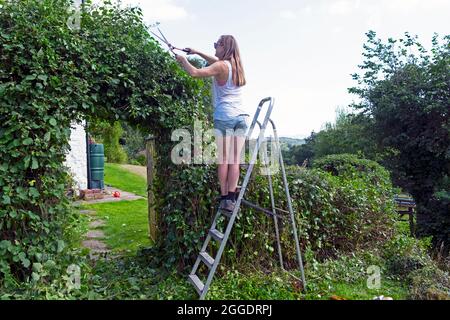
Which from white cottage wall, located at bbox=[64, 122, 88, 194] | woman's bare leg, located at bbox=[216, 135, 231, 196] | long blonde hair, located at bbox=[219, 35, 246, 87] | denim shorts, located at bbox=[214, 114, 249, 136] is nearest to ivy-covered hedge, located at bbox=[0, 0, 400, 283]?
woman's bare leg, located at bbox=[216, 135, 231, 196]

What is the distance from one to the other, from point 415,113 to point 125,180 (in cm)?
914

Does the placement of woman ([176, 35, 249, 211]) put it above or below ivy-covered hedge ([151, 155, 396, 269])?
above

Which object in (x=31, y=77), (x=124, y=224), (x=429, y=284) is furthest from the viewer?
(x=124, y=224)

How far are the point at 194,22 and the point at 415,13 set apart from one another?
4.18m

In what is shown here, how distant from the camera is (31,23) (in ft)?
11.0

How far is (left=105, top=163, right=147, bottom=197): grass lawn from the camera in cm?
1150

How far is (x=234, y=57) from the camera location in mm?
3383

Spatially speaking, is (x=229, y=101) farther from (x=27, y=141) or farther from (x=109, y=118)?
(x=27, y=141)

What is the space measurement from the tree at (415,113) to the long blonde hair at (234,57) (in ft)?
17.8

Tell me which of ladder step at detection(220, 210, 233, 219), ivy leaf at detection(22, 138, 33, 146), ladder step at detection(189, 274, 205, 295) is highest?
ivy leaf at detection(22, 138, 33, 146)

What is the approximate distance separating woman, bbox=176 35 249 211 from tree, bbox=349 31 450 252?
5.30 metres

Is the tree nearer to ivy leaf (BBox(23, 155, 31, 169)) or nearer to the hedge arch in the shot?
the hedge arch

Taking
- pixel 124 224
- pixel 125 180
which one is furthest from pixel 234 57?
pixel 125 180
